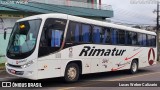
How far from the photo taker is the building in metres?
26.3

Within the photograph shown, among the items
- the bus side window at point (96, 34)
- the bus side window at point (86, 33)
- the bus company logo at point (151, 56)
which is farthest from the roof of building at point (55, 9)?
the bus side window at point (86, 33)

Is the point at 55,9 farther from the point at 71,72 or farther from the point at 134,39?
the point at 71,72

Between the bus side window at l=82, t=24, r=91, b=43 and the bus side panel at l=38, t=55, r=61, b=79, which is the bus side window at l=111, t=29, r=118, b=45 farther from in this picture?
the bus side panel at l=38, t=55, r=61, b=79

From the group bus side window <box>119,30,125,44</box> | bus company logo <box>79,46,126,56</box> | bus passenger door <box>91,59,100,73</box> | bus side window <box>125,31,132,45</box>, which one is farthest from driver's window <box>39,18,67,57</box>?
bus side window <box>125,31,132,45</box>

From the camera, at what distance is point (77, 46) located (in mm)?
13961

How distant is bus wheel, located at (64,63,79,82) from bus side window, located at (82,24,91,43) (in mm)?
1418

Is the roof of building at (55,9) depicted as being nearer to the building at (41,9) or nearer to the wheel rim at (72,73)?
the building at (41,9)

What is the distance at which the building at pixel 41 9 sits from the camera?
1035 inches

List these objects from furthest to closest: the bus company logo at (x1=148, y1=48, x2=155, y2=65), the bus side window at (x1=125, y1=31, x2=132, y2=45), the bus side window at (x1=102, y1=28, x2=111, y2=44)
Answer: the bus company logo at (x1=148, y1=48, x2=155, y2=65)
the bus side window at (x1=125, y1=31, x2=132, y2=45)
the bus side window at (x1=102, y1=28, x2=111, y2=44)

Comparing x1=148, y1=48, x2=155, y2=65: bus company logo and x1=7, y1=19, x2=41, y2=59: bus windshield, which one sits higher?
x1=7, y1=19, x2=41, y2=59: bus windshield

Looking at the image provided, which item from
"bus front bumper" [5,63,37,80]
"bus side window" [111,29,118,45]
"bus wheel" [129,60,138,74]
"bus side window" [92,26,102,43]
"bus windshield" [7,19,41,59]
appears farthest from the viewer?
"bus wheel" [129,60,138,74]

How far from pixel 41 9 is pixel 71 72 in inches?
641

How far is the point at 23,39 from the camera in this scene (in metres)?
12.4

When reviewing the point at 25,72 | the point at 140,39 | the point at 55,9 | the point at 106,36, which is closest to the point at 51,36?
the point at 25,72
